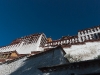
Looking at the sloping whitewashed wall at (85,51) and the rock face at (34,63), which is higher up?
the sloping whitewashed wall at (85,51)

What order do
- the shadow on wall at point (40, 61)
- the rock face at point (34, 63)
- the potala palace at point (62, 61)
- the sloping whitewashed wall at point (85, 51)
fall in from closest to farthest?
the potala palace at point (62, 61) → the shadow on wall at point (40, 61) → the rock face at point (34, 63) → the sloping whitewashed wall at point (85, 51)

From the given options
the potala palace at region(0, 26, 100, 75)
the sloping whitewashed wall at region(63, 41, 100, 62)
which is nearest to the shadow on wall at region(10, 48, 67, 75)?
the potala palace at region(0, 26, 100, 75)

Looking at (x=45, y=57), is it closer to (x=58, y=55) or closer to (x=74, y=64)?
(x=58, y=55)

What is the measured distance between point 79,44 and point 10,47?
20.5m

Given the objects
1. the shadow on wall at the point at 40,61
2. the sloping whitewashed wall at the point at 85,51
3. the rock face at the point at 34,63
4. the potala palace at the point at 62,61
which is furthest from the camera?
the sloping whitewashed wall at the point at 85,51

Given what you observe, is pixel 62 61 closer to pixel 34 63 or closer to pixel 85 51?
pixel 34 63

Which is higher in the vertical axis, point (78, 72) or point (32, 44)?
point (32, 44)

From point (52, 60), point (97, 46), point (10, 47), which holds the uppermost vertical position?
point (10, 47)

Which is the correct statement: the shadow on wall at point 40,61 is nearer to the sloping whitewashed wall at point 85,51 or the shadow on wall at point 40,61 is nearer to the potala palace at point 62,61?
the potala palace at point 62,61

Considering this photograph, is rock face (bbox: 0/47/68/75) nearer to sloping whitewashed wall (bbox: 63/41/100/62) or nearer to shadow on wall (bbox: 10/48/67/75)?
shadow on wall (bbox: 10/48/67/75)

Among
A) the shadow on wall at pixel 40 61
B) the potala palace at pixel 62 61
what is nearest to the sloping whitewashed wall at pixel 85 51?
the potala palace at pixel 62 61

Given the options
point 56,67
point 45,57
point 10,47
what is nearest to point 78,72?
point 56,67

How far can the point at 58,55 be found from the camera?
11.5m

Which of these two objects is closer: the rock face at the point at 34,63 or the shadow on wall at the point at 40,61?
the shadow on wall at the point at 40,61
